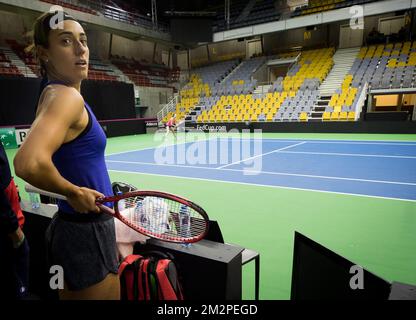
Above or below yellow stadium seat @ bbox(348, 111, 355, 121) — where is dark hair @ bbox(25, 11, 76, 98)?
above

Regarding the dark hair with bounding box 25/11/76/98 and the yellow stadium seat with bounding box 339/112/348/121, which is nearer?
the dark hair with bounding box 25/11/76/98

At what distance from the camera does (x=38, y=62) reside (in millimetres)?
1377

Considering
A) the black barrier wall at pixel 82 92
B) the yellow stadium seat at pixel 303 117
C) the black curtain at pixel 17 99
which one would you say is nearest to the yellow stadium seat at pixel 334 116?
the yellow stadium seat at pixel 303 117

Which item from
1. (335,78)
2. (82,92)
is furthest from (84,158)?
(335,78)

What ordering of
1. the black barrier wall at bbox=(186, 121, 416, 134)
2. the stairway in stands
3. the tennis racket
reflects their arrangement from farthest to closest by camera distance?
1. the stairway in stands
2. the black barrier wall at bbox=(186, 121, 416, 134)
3. the tennis racket

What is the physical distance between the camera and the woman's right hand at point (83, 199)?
114 centimetres

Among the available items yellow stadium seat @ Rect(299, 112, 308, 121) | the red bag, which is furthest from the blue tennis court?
yellow stadium seat @ Rect(299, 112, 308, 121)

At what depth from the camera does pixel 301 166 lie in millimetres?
7801

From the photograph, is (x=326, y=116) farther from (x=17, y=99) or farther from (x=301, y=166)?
(x=17, y=99)

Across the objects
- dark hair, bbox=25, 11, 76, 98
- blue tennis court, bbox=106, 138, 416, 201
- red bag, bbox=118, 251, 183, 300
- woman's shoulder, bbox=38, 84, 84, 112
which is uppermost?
dark hair, bbox=25, 11, 76, 98

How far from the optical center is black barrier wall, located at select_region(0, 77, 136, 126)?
14.3 m

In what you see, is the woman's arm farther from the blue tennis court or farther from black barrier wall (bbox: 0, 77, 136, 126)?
black barrier wall (bbox: 0, 77, 136, 126)

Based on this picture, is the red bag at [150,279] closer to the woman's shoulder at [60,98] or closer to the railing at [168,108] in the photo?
the woman's shoulder at [60,98]

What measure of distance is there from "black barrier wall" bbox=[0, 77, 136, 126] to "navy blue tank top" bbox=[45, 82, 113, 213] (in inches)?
459
